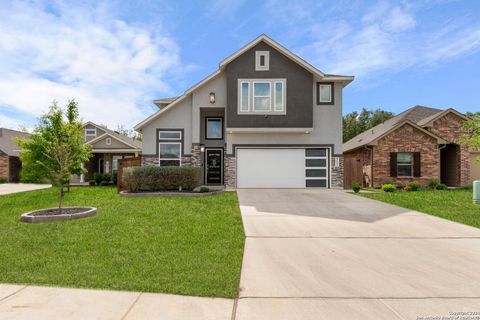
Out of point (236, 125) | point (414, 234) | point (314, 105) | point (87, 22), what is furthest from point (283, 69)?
point (414, 234)

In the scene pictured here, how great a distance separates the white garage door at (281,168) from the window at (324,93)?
2.82 metres

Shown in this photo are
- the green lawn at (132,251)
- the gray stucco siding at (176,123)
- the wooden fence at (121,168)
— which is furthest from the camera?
the gray stucco siding at (176,123)

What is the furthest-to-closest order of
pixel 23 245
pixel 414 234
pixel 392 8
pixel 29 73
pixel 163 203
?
pixel 29 73 < pixel 392 8 < pixel 163 203 < pixel 414 234 < pixel 23 245

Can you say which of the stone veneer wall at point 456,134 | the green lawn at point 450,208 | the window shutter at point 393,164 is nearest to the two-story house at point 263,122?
the window shutter at point 393,164

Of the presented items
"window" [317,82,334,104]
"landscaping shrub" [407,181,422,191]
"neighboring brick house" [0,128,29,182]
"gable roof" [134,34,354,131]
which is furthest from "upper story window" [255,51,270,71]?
"neighboring brick house" [0,128,29,182]

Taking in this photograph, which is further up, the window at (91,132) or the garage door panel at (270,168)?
the window at (91,132)

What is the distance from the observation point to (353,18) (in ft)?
39.4

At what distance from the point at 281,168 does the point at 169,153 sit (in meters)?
6.41

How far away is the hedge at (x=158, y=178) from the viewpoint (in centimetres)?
1275

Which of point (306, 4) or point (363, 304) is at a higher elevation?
point (306, 4)

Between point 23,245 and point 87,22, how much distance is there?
8.38 metres

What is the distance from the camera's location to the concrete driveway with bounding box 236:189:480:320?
336 centimetres

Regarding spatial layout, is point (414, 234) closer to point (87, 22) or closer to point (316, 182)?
point (316, 182)

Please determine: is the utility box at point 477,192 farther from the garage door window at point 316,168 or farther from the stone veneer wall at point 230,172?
the stone veneer wall at point 230,172
